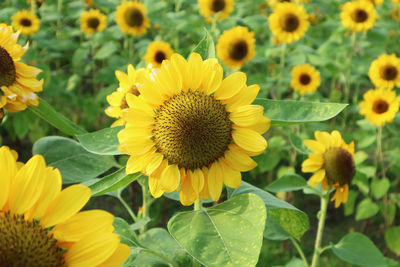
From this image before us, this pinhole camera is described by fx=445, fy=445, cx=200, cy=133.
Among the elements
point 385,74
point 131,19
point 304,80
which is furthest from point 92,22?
point 385,74

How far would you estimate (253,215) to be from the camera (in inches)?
25.2

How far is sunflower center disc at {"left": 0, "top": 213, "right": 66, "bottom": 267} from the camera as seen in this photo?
0.47 m

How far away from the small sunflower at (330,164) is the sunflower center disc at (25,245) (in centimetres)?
96

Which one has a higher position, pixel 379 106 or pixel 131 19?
pixel 131 19

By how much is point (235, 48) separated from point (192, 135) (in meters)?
1.94

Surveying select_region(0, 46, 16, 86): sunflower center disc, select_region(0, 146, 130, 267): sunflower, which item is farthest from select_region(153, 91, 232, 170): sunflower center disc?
select_region(0, 46, 16, 86): sunflower center disc

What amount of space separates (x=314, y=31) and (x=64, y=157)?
12.2 feet

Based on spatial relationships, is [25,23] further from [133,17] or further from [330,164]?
[330,164]

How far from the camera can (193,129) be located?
0.73 m

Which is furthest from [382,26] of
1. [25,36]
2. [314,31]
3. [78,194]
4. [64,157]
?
[78,194]

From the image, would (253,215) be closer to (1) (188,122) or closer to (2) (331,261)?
(1) (188,122)

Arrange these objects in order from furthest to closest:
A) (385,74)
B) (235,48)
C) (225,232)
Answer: (235,48) → (385,74) → (225,232)

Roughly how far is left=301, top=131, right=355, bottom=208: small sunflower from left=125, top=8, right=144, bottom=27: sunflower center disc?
2001mm

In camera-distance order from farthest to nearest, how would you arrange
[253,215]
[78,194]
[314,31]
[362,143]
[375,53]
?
[314,31], [375,53], [362,143], [253,215], [78,194]
